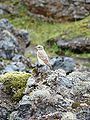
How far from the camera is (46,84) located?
885cm

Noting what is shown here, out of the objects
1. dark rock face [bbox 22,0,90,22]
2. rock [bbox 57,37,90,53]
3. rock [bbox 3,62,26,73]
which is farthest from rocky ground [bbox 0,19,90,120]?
dark rock face [bbox 22,0,90,22]

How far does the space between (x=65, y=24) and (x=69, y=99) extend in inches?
1079

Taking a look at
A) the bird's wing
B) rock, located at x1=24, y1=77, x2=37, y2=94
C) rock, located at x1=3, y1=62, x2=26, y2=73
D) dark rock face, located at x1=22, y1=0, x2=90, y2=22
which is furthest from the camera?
dark rock face, located at x1=22, y1=0, x2=90, y2=22

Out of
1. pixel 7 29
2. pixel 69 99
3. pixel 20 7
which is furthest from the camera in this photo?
pixel 20 7

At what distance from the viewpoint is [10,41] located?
27.0 meters

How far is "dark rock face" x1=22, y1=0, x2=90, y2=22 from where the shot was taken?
3575cm

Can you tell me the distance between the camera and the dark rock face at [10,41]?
25.9 meters

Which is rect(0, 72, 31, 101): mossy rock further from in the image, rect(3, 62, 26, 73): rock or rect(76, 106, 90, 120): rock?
rect(3, 62, 26, 73): rock

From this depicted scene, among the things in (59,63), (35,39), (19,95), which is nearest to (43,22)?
(35,39)

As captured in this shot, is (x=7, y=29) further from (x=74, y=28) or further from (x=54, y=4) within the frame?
(x=54, y=4)

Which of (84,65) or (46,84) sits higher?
(46,84)

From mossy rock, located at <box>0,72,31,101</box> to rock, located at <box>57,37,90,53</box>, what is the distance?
65.5 feet

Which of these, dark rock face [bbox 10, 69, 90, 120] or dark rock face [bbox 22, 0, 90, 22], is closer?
dark rock face [bbox 10, 69, 90, 120]

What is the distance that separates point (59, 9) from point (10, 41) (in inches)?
415
